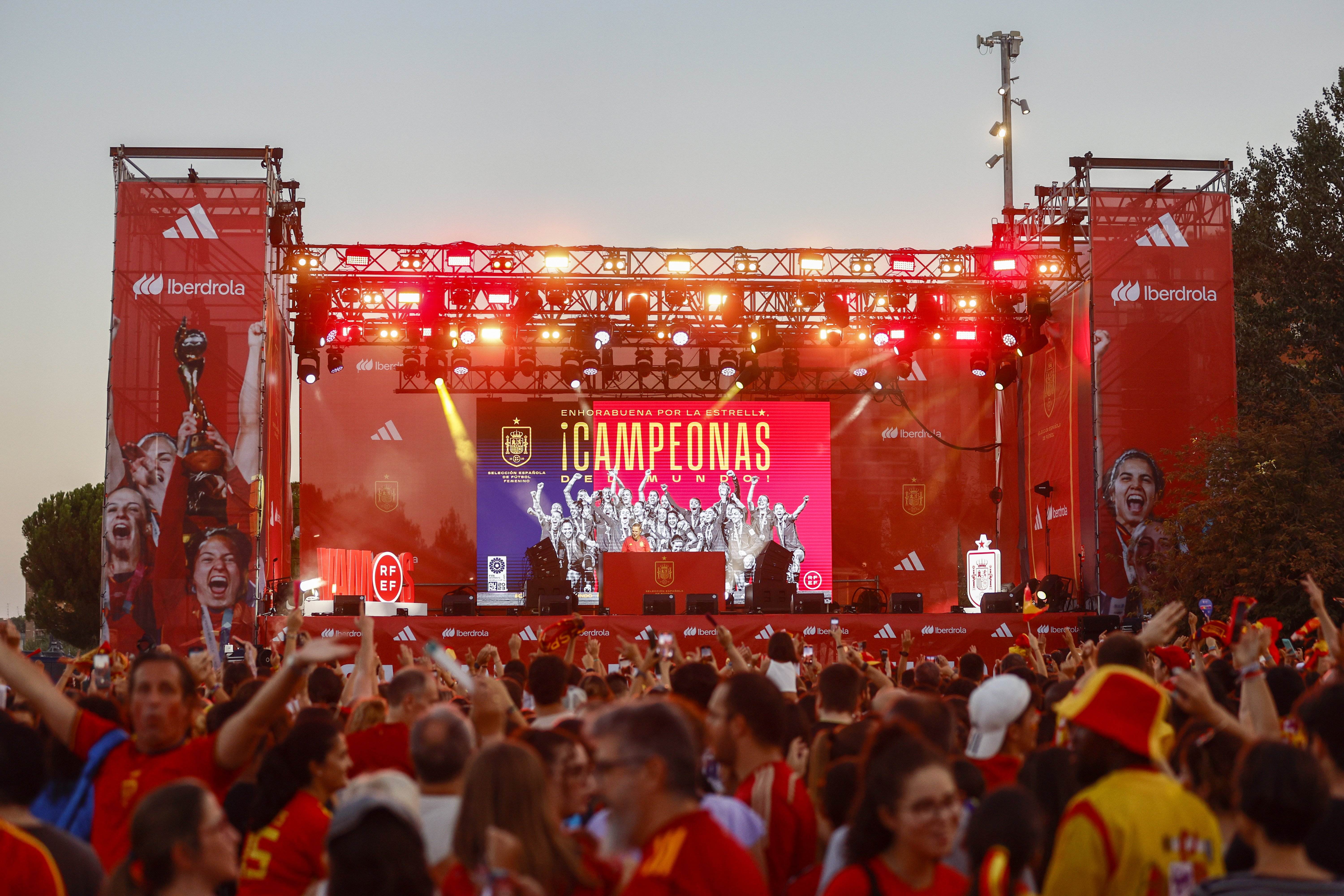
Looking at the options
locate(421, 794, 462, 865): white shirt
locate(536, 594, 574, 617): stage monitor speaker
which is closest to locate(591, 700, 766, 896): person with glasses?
locate(421, 794, 462, 865): white shirt

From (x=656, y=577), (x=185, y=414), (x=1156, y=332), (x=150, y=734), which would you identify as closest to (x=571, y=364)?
(x=656, y=577)

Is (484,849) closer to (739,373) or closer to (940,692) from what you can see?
(940,692)

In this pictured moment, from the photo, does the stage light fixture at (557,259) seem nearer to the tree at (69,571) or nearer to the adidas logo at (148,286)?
the adidas logo at (148,286)

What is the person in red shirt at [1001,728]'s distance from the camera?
150 inches

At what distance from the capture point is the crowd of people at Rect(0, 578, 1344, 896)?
96.9 inches

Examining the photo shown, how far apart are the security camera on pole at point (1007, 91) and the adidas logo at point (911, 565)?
6918 millimetres

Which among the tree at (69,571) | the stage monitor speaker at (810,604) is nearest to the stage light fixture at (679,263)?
the stage monitor speaker at (810,604)

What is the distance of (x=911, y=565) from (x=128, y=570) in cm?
1357

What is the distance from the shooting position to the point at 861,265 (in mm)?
19344

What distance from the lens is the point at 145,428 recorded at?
1820 centimetres

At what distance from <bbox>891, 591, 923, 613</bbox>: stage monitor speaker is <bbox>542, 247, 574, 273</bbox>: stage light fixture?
23.3ft

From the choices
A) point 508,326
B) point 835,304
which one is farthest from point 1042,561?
point 508,326

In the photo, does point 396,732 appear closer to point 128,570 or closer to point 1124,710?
point 1124,710

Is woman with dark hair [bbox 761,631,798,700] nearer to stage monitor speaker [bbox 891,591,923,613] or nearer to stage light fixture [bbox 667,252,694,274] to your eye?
stage monitor speaker [bbox 891,591,923,613]
